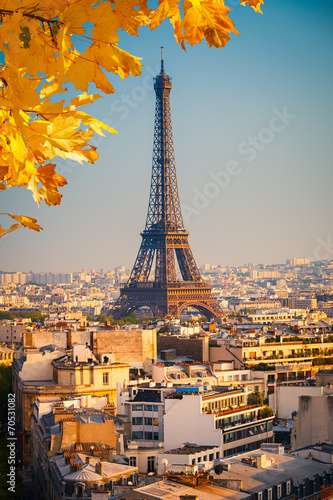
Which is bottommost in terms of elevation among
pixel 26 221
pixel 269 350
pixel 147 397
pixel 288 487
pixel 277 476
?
pixel 288 487

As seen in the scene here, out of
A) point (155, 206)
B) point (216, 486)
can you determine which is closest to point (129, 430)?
point (216, 486)

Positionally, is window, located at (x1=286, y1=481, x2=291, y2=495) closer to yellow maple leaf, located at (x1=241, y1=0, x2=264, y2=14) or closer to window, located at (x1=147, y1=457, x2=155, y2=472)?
window, located at (x1=147, y1=457, x2=155, y2=472)

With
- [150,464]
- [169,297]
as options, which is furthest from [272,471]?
[169,297]

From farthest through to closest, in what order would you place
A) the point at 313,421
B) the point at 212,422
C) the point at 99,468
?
the point at 313,421
the point at 212,422
the point at 99,468

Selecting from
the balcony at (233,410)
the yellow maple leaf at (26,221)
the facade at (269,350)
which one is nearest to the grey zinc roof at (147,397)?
the balcony at (233,410)

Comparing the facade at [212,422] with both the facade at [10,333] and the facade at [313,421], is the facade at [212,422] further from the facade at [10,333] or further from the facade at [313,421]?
the facade at [10,333]

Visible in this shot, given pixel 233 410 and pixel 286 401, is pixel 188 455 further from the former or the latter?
pixel 286 401

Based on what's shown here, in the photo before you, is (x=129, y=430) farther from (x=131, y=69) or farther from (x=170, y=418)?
(x=131, y=69)
